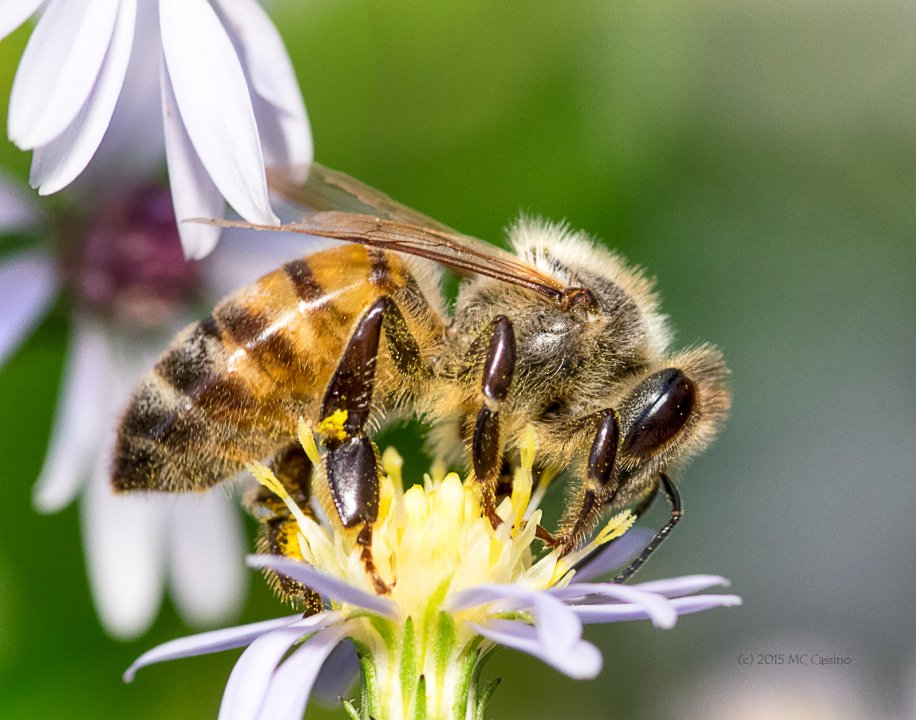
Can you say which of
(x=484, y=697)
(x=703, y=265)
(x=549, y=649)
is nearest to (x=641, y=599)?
(x=549, y=649)

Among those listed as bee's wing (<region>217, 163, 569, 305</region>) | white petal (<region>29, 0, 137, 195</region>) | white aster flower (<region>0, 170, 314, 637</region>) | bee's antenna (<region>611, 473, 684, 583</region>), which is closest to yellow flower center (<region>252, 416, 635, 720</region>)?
bee's antenna (<region>611, 473, 684, 583</region>)

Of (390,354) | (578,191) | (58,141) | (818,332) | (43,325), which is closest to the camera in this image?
(58,141)

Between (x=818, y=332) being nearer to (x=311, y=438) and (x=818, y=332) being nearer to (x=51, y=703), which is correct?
(x=51, y=703)

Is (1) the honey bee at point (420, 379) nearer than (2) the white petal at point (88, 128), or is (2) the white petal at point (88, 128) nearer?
(2) the white petal at point (88, 128)

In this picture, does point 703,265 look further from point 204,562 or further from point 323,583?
point 323,583

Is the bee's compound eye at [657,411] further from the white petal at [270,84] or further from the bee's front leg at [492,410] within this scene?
the white petal at [270,84]

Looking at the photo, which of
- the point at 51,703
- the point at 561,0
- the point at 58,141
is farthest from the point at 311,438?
the point at 561,0

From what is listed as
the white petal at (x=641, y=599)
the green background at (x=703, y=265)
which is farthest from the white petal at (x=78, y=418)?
the white petal at (x=641, y=599)
